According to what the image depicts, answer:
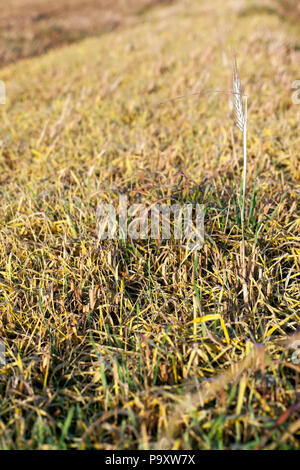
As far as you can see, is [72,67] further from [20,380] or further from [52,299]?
[20,380]

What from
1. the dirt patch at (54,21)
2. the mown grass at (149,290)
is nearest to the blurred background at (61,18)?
the dirt patch at (54,21)

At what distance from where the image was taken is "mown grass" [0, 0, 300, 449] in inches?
43.9

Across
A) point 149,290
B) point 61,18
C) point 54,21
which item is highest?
point 61,18

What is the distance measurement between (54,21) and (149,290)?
A: 12.1 metres

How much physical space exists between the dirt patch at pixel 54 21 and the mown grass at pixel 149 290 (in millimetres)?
5604

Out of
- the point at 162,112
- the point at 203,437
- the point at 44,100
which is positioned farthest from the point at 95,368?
the point at 44,100

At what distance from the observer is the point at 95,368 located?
1.33 m

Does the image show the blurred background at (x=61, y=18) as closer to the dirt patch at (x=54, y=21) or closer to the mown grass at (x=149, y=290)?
the dirt patch at (x=54, y=21)

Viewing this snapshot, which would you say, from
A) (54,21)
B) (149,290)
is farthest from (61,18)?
(149,290)

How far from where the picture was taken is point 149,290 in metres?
1.55

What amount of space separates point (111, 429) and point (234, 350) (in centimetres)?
53

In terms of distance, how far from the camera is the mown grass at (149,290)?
112cm

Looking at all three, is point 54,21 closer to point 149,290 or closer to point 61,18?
point 61,18

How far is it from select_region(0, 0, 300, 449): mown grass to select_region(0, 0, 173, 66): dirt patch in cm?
560
